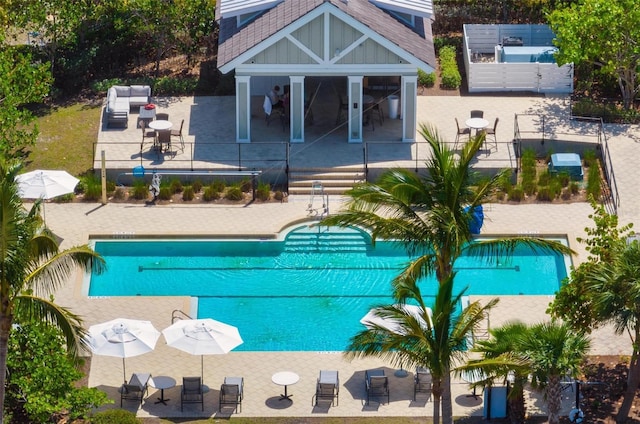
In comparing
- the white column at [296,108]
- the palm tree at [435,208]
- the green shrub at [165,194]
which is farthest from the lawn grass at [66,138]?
the palm tree at [435,208]

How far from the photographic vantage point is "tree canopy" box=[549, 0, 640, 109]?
52219 mm

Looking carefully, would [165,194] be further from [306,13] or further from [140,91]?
[306,13]

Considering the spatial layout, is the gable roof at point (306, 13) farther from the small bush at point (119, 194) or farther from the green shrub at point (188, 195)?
the small bush at point (119, 194)

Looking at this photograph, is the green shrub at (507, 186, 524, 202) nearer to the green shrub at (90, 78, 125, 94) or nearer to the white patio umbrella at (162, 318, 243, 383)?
the white patio umbrella at (162, 318, 243, 383)

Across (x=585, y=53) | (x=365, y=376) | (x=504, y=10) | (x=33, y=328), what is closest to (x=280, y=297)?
(x=365, y=376)

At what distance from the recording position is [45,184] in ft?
151

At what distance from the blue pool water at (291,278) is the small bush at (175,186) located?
3262mm

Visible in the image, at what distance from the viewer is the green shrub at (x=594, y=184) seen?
4944 cm

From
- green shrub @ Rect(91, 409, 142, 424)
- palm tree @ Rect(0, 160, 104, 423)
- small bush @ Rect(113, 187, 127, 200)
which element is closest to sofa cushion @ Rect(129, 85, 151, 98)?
small bush @ Rect(113, 187, 127, 200)

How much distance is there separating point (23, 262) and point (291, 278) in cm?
1514

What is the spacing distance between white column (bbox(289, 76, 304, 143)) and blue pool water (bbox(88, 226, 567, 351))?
5.05 m

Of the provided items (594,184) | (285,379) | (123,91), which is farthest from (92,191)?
(594,184)

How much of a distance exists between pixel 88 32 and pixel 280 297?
18.9 m

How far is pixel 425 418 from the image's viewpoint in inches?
1494
